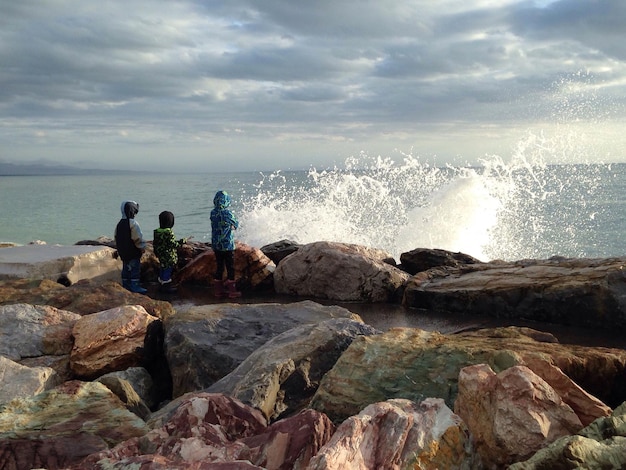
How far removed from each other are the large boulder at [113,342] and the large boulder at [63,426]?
1.45 m

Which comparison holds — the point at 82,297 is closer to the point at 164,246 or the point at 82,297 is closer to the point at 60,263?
the point at 60,263

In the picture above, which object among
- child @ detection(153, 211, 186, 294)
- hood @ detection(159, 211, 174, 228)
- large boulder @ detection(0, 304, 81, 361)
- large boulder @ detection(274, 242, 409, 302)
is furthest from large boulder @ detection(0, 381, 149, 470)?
hood @ detection(159, 211, 174, 228)

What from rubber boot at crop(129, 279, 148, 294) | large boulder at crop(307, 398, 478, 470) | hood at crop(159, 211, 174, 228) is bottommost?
rubber boot at crop(129, 279, 148, 294)

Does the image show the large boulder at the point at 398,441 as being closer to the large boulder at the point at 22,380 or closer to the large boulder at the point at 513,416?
the large boulder at the point at 513,416

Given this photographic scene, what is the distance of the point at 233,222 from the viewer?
32.9 ft

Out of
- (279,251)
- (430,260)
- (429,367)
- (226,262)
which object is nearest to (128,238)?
(226,262)

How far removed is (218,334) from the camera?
5.75m

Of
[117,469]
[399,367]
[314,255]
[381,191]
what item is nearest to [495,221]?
[381,191]

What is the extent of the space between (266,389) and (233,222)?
627 cm

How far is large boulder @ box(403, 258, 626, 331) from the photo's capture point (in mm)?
7312

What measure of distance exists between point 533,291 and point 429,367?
14.9 feet

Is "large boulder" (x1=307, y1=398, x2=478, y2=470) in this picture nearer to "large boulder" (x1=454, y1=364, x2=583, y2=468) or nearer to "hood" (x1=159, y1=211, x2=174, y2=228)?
"large boulder" (x1=454, y1=364, x2=583, y2=468)

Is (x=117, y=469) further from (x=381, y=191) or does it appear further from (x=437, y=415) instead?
(x=381, y=191)

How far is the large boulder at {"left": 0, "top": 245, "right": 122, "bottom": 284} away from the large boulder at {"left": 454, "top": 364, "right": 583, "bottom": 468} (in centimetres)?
816
